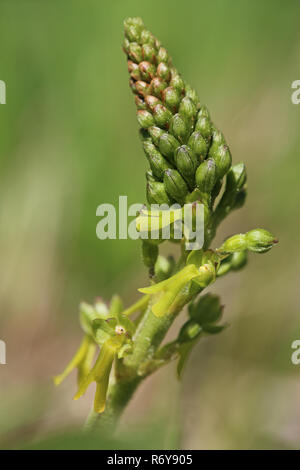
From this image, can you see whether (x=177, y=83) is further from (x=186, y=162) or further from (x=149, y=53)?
(x=186, y=162)

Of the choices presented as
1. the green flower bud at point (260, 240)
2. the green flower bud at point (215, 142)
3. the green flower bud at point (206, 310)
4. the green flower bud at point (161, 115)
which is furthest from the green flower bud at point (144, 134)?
the green flower bud at point (206, 310)

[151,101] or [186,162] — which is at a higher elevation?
[151,101]

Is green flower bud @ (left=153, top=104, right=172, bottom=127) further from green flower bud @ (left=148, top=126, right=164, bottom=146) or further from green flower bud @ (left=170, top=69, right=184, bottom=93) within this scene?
green flower bud @ (left=170, top=69, right=184, bottom=93)

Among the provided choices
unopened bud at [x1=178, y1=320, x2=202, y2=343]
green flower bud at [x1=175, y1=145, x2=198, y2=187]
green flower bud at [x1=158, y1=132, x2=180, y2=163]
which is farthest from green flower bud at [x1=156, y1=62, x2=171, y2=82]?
unopened bud at [x1=178, y1=320, x2=202, y2=343]

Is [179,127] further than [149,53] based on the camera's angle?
No

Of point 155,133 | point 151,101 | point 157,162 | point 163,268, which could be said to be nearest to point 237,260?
point 163,268

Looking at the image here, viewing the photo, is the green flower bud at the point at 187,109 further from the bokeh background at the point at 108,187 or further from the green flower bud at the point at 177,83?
the bokeh background at the point at 108,187
